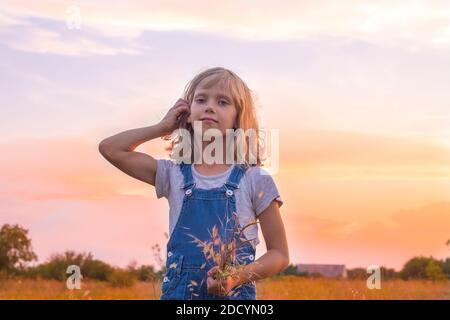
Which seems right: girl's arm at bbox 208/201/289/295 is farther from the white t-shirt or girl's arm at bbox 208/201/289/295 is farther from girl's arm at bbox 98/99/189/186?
girl's arm at bbox 98/99/189/186

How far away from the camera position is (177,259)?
4777 millimetres

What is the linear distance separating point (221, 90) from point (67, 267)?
9.33m

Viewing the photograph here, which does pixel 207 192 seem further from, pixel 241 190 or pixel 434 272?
pixel 434 272

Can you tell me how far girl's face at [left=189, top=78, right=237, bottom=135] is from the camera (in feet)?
16.5

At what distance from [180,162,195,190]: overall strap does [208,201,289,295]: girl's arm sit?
0.46m

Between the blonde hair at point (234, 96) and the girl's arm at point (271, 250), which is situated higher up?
the blonde hair at point (234, 96)

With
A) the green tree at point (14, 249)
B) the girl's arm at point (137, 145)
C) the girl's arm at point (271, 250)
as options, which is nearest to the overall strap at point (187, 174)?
the girl's arm at point (137, 145)

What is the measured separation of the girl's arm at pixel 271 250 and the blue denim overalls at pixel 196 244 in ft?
0.35

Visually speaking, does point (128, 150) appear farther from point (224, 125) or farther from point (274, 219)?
point (274, 219)

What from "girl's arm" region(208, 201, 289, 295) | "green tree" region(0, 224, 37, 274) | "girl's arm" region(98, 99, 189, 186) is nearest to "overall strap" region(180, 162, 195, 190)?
"girl's arm" region(98, 99, 189, 186)

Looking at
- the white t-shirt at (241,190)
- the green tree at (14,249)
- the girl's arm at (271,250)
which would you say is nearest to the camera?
the girl's arm at (271,250)

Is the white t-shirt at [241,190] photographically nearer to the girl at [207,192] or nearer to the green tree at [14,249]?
the girl at [207,192]

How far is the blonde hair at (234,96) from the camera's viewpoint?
519cm
